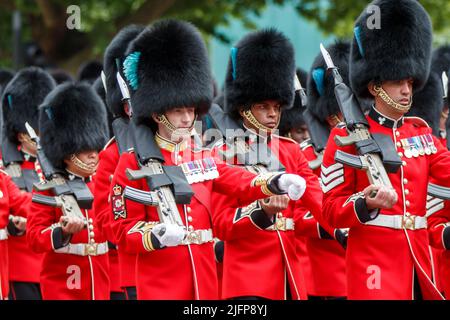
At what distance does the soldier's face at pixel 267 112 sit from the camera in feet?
22.8

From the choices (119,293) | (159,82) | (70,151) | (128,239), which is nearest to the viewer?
(128,239)

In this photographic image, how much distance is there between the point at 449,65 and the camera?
8641 mm

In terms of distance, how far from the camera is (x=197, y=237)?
6188 millimetres

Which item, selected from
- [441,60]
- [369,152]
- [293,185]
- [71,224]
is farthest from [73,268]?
[441,60]

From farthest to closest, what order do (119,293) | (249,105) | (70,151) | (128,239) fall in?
(119,293) → (70,151) → (249,105) → (128,239)

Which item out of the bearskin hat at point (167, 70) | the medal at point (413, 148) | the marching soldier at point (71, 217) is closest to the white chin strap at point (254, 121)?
the bearskin hat at point (167, 70)

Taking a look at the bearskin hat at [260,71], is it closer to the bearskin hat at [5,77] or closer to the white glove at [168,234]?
the white glove at [168,234]

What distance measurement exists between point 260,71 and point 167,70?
983 millimetres

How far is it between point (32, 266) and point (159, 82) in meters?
2.84

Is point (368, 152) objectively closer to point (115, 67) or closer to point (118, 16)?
point (115, 67)

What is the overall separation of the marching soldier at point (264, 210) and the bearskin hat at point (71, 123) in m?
1.11

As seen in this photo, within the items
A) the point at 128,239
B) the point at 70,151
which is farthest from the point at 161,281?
the point at 70,151

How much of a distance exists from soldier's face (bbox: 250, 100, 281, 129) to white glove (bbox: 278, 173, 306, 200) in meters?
1.15

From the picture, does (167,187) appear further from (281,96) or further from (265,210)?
(281,96)
